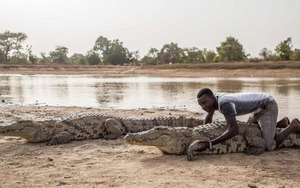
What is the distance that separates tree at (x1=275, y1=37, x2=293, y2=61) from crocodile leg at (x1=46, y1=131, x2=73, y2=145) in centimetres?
4389

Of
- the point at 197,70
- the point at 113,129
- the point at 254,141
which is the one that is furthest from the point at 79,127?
the point at 197,70

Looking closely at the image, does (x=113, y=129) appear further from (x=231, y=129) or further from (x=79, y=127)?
(x=231, y=129)

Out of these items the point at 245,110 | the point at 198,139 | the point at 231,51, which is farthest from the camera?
the point at 231,51

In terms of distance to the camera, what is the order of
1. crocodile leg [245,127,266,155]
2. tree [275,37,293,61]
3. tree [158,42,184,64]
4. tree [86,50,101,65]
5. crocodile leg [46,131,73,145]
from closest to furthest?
crocodile leg [245,127,266,155]
crocodile leg [46,131,73,145]
tree [275,37,293,61]
tree [158,42,184,64]
tree [86,50,101,65]

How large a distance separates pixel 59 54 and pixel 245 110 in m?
77.3

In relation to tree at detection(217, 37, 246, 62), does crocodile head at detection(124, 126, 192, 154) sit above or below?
below

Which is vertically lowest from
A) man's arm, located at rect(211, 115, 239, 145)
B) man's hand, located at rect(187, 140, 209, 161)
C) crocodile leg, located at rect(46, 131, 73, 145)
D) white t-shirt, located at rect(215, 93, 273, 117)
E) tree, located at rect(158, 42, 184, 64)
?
crocodile leg, located at rect(46, 131, 73, 145)

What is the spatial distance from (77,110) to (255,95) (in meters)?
6.55

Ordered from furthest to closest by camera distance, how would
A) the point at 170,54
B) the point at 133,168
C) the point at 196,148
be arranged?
the point at 170,54
the point at 196,148
the point at 133,168

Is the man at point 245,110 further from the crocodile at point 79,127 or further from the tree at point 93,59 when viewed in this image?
the tree at point 93,59

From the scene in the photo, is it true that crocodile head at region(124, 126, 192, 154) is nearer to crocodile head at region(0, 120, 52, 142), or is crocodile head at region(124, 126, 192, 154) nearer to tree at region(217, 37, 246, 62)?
crocodile head at region(0, 120, 52, 142)

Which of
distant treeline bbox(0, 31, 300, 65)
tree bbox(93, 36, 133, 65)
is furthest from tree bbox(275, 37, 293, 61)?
tree bbox(93, 36, 133, 65)

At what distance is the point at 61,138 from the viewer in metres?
6.92

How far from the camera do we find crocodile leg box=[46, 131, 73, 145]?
687 cm
